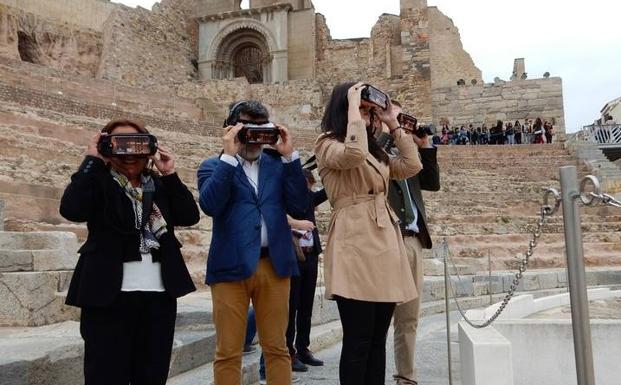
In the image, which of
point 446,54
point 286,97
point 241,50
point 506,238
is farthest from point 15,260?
point 446,54

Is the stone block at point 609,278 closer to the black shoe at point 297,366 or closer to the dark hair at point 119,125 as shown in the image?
the black shoe at point 297,366

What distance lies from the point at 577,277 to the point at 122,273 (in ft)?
5.79

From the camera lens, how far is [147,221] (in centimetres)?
254

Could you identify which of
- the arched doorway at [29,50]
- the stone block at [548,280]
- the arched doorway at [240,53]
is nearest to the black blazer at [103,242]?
the stone block at [548,280]

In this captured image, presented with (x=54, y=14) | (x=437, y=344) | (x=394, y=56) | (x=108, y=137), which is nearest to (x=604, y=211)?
(x=437, y=344)

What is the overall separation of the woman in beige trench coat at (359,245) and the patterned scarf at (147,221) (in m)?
0.81

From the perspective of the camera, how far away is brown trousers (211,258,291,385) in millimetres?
2762

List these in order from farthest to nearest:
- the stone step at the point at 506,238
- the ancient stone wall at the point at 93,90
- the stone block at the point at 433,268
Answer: the ancient stone wall at the point at 93,90, the stone step at the point at 506,238, the stone block at the point at 433,268

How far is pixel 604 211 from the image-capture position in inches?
555

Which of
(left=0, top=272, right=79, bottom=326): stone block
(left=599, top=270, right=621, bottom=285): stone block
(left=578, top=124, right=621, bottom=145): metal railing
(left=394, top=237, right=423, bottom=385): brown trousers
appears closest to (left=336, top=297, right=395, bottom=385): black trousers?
(left=394, top=237, right=423, bottom=385): brown trousers

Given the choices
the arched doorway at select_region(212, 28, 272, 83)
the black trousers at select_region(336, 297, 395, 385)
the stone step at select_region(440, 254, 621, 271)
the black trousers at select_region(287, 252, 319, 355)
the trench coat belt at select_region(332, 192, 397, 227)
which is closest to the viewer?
the black trousers at select_region(336, 297, 395, 385)

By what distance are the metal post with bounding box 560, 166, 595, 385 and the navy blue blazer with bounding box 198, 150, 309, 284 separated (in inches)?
50.8

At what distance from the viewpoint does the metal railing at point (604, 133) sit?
22609 millimetres

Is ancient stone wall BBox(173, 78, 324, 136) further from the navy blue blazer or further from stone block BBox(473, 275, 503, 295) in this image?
the navy blue blazer
